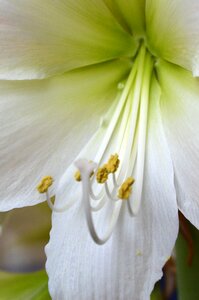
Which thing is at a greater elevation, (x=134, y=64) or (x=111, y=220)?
(x=134, y=64)

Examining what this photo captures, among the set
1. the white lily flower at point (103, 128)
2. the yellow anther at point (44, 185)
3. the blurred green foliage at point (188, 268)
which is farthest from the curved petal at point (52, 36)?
the blurred green foliage at point (188, 268)

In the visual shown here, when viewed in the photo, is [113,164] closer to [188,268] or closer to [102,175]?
[102,175]

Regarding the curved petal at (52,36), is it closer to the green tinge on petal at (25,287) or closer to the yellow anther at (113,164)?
the yellow anther at (113,164)

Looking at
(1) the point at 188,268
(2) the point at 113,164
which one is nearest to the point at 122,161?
(2) the point at 113,164

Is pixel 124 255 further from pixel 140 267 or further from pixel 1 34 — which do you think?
pixel 1 34

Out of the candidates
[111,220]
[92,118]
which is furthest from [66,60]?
[111,220]

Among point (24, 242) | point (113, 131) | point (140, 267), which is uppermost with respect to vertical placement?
point (113, 131)

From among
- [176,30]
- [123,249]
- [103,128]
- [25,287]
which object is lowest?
[25,287]
